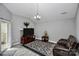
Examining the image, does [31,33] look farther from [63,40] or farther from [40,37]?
[63,40]

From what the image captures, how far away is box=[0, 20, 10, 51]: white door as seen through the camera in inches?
61.3

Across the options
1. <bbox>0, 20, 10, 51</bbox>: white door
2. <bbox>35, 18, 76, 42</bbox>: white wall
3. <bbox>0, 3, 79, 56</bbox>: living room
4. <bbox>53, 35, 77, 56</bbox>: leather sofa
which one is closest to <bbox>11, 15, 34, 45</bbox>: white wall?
<bbox>0, 3, 79, 56</bbox>: living room

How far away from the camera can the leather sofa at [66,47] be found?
151cm

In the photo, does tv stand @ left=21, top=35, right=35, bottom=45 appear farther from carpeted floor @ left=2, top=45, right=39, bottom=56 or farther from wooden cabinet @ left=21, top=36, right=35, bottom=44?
carpeted floor @ left=2, top=45, right=39, bottom=56

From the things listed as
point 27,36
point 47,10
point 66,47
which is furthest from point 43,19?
point 66,47

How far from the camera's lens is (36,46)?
65.2 inches

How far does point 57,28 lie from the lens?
65.4 inches

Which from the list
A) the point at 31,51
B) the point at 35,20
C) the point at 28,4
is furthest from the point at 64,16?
the point at 31,51

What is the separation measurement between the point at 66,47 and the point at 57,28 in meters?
→ 0.43

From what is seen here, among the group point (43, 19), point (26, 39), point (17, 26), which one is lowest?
point (26, 39)

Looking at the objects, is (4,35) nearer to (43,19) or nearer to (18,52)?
(18,52)

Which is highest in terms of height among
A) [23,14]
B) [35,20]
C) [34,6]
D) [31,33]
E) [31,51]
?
[34,6]

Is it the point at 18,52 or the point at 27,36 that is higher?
the point at 27,36

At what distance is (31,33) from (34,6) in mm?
575
